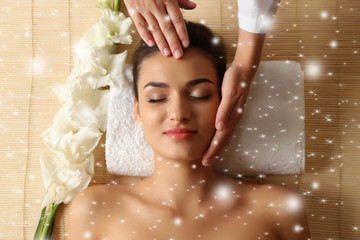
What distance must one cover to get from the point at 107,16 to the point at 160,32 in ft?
1.16

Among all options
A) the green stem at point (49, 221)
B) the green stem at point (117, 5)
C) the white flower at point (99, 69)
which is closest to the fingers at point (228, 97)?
the white flower at point (99, 69)

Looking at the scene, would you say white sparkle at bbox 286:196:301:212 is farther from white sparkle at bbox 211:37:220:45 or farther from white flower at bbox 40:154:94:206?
white flower at bbox 40:154:94:206

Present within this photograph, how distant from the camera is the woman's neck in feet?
4.07

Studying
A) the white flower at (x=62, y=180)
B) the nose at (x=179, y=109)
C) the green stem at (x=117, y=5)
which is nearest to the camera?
the nose at (x=179, y=109)

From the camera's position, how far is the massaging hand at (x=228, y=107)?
1154 millimetres

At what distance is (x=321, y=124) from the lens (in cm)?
146

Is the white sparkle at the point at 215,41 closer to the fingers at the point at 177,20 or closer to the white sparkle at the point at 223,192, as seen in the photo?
the fingers at the point at 177,20

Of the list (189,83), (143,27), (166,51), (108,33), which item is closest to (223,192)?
(189,83)

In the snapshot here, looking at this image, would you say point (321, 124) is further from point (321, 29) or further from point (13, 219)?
point (13, 219)

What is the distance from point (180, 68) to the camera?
1.16m

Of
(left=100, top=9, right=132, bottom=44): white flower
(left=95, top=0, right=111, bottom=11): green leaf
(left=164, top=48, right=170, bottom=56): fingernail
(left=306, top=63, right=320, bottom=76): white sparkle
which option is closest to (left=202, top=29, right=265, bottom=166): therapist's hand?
(left=164, top=48, right=170, bottom=56): fingernail

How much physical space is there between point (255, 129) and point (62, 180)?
76 centimetres

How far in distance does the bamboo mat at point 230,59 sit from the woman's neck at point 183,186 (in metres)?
0.23

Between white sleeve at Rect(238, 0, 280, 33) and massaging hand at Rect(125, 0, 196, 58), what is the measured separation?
0.21 meters
